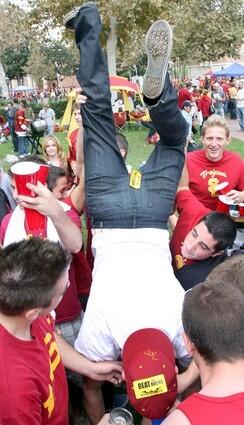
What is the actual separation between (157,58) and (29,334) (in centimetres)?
169

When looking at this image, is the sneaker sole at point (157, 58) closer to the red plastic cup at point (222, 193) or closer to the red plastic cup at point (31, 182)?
the red plastic cup at point (31, 182)

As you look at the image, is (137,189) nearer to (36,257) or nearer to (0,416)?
(36,257)

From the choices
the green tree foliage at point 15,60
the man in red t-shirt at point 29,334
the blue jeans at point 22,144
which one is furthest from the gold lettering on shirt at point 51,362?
the green tree foliage at point 15,60

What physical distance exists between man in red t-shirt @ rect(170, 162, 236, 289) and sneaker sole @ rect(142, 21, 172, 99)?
2.57ft

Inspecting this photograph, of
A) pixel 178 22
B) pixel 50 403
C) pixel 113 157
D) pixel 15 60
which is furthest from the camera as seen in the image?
pixel 15 60

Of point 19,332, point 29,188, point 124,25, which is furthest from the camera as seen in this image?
point 124,25

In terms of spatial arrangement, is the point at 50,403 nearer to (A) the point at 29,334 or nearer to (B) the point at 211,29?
(A) the point at 29,334

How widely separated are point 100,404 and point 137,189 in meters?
1.13

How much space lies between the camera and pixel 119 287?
1935 mm

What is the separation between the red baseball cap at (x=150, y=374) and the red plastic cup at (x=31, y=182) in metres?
0.73

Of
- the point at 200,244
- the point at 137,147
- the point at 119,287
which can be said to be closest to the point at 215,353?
the point at 119,287

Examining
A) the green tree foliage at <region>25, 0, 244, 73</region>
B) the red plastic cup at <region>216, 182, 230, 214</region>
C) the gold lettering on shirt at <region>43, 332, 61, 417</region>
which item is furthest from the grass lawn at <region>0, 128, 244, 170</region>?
the gold lettering on shirt at <region>43, 332, 61, 417</region>

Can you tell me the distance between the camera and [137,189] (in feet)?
8.05

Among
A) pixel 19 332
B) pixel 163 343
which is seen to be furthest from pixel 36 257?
pixel 163 343
